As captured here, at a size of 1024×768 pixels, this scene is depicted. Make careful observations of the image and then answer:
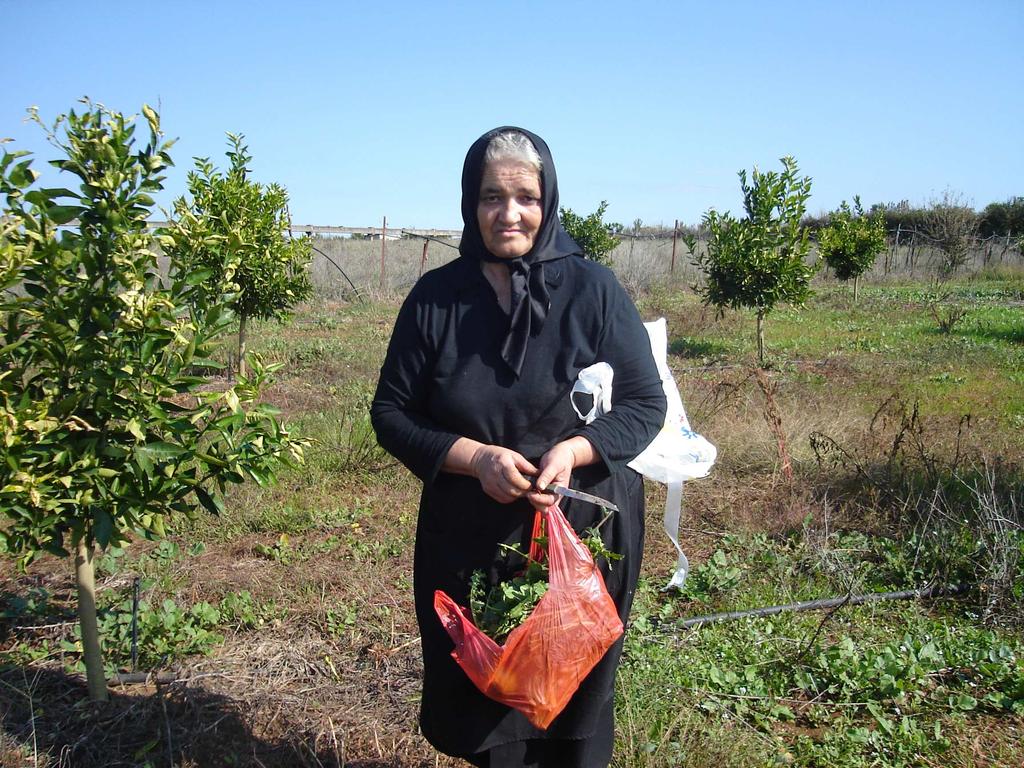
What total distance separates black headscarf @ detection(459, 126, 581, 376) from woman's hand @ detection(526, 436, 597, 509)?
211 mm

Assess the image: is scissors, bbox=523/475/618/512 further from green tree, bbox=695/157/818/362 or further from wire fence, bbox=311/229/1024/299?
wire fence, bbox=311/229/1024/299

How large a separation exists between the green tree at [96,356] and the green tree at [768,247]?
10585mm

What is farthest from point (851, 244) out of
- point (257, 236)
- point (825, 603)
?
point (825, 603)

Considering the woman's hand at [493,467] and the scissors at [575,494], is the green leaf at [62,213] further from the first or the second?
the scissors at [575,494]

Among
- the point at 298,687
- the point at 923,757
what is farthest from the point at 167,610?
the point at 923,757

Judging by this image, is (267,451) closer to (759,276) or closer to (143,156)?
(143,156)

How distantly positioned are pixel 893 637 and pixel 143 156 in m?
3.42

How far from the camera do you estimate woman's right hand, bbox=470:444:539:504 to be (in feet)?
5.41

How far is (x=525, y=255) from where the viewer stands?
1.83 m

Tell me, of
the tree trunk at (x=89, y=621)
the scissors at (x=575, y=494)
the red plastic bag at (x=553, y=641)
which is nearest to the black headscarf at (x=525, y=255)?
the scissors at (x=575, y=494)

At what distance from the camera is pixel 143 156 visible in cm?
Result: 237

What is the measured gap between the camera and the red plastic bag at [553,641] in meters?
1.66

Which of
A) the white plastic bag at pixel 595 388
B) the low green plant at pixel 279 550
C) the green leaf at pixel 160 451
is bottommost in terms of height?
the low green plant at pixel 279 550

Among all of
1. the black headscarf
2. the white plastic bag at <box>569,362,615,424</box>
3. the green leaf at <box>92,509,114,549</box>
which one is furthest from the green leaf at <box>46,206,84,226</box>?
the white plastic bag at <box>569,362,615,424</box>
